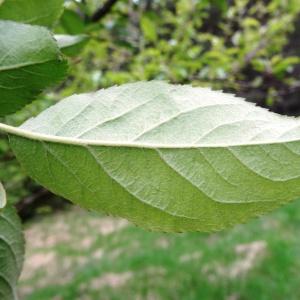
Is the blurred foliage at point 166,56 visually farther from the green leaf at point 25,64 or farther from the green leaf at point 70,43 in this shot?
the green leaf at point 25,64

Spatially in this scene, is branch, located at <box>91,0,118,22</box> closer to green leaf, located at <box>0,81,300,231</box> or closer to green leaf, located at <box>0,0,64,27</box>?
green leaf, located at <box>0,0,64,27</box>

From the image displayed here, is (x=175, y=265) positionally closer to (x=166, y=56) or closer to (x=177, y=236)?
(x=177, y=236)

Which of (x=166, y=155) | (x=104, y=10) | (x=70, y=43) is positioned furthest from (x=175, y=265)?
(x=166, y=155)

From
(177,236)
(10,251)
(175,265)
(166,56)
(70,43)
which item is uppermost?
(70,43)

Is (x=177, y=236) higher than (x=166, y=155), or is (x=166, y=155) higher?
(x=166, y=155)

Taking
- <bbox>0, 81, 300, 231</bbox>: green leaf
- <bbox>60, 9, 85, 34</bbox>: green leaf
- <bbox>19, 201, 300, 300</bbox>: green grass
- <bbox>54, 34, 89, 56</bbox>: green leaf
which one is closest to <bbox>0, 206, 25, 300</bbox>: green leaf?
<bbox>0, 81, 300, 231</bbox>: green leaf

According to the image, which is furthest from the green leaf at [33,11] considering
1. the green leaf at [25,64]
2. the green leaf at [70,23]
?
the green leaf at [70,23]

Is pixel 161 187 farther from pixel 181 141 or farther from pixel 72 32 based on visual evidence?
pixel 72 32

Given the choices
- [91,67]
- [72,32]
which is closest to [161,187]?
[72,32]
